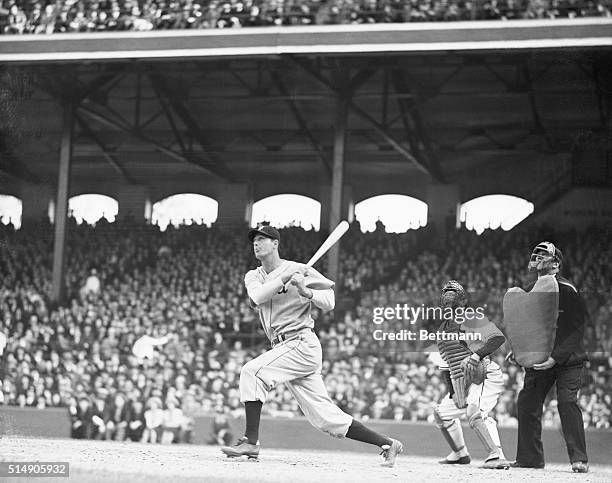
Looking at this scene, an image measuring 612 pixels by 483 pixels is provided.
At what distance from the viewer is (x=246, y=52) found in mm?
8008

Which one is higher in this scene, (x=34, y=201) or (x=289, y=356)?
(x=34, y=201)

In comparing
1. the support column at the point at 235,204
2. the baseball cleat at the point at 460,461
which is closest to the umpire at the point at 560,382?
the baseball cleat at the point at 460,461

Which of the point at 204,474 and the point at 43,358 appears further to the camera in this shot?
the point at 43,358

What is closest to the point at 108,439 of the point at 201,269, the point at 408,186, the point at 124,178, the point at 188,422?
the point at 188,422

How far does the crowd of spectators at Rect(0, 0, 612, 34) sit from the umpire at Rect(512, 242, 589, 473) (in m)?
2.72

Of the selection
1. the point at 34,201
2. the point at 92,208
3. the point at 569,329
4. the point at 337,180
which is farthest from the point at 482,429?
the point at 34,201

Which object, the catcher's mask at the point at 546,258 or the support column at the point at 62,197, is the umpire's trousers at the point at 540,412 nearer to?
the catcher's mask at the point at 546,258

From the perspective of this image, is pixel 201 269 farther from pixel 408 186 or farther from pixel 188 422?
pixel 408 186

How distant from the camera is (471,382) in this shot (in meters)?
5.95

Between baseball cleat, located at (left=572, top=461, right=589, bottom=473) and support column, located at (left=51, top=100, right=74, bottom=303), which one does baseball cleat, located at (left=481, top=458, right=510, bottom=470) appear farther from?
support column, located at (left=51, top=100, right=74, bottom=303)

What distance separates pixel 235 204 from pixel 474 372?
2.63m

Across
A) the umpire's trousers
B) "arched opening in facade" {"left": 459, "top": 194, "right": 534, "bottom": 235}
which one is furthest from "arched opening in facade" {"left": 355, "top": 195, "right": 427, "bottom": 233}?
the umpire's trousers

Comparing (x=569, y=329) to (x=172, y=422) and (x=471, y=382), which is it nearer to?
(x=471, y=382)

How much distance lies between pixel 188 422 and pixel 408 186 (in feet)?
8.49
